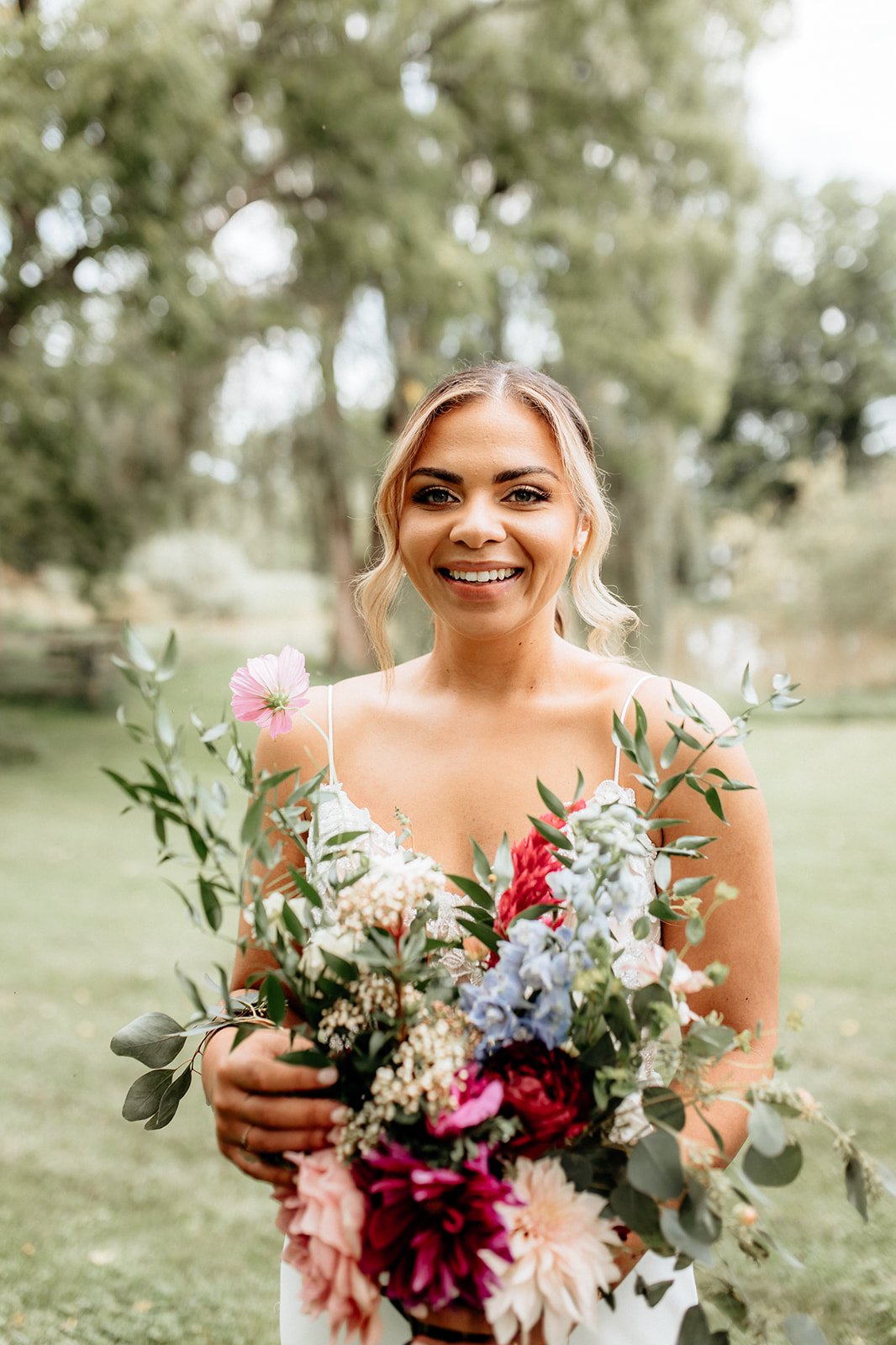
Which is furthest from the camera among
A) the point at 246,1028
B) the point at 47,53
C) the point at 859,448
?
the point at 859,448

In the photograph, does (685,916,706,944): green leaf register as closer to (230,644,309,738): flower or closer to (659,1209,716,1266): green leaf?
(659,1209,716,1266): green leaf

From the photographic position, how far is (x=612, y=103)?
11.8 metres

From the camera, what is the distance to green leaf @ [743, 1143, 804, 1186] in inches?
41.3

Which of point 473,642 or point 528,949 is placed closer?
point 528,949

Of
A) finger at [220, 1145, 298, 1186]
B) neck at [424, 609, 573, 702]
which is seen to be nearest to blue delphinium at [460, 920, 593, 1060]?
finger at [220, 1145, 298, 1186]

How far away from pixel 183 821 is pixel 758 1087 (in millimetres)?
616

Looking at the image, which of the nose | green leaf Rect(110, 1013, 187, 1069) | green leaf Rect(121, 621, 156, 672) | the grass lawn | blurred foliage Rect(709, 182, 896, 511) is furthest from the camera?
blurred foliage Rect(709, 182, 896, 511)

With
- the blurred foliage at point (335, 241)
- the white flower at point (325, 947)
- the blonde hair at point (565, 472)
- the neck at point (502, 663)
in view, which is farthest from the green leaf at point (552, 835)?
the blurred foliage at point (335, 241)

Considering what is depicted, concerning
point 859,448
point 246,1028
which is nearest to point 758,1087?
point 246,1028

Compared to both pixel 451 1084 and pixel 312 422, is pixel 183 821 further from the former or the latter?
pixel 312 422

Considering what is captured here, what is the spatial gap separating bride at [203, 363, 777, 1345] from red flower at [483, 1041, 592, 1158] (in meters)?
0.44

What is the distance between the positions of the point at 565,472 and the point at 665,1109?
102 centimetres

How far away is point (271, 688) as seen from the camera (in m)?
1.47

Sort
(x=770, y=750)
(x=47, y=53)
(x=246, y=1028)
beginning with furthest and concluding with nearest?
(x=770, y=750) < (x=47, y=53) < (x=246, y=1028)
